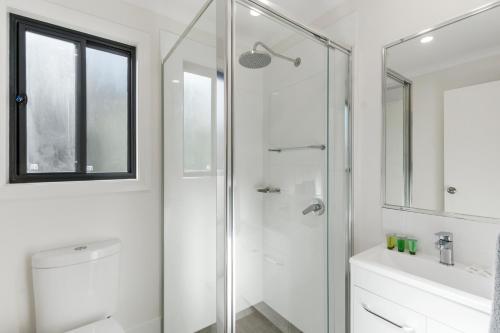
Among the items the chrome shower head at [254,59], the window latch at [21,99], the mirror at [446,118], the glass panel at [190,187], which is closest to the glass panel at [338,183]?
the mirror at [446,118]

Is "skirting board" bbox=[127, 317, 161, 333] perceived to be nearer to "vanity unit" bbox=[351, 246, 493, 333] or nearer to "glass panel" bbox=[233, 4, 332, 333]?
"glass panel" bbox=[233, 4, 332, 333]

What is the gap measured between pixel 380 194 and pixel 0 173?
2039 millimetres

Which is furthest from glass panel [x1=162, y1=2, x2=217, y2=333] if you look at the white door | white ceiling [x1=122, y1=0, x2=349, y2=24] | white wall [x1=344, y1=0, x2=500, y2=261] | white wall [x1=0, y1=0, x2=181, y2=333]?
the white door

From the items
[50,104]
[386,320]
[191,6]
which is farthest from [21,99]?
[386,320]

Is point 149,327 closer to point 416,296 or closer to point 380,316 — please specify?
point 380,316

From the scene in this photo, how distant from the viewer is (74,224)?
4.44 feet

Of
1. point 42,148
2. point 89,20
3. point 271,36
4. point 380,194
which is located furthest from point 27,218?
point 380,194

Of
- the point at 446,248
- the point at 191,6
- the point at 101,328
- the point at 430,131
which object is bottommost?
the point at 101,328

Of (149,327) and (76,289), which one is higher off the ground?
(76,289)

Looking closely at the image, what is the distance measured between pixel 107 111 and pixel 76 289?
108 centimetres

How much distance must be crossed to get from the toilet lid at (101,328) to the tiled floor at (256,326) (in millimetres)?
442

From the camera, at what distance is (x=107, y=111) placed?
1.56m

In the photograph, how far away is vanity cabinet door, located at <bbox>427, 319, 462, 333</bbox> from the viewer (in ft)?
2.72

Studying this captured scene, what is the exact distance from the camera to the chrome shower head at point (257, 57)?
1068mm
